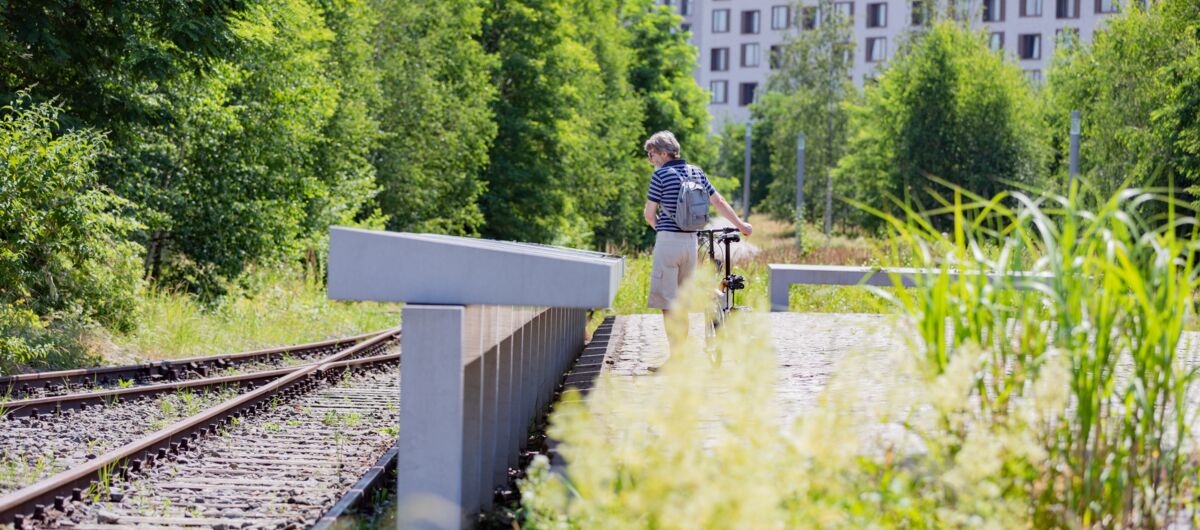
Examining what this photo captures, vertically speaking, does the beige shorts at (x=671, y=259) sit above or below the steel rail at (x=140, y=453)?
above

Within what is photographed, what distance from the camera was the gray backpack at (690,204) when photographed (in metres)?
8.47

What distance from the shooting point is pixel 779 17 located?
102625 mm

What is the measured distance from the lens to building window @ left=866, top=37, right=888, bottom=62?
98.4 metres

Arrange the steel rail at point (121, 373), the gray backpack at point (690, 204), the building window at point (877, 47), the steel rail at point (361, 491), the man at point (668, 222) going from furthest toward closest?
the building window at point (877, 47) → the steel rail at point (121, 373) → the man at point (668, 222) → the gray backpack at point (690, 204) → the steel rail at point (361, 491)

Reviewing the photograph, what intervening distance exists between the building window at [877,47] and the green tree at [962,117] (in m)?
47.8

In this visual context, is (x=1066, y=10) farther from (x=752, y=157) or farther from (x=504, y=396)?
(x=504, y=396)

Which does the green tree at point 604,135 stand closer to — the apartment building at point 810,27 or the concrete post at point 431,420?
the apartment building at point 810,27

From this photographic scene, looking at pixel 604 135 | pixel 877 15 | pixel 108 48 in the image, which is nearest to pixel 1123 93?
pixel 604 135

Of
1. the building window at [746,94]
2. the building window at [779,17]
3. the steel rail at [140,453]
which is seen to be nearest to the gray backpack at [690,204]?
the steel rail at [140,453]

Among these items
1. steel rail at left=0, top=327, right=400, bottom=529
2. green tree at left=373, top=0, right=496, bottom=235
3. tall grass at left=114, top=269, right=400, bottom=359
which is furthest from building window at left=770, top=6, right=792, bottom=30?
steel rail at left=0, top=327, right=400, bottom=529

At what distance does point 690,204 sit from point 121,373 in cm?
613

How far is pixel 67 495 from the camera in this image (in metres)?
6.72

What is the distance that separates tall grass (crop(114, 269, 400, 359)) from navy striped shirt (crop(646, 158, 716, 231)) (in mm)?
7308

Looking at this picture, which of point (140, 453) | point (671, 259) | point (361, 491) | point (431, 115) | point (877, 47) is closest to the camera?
point (361, 491)
